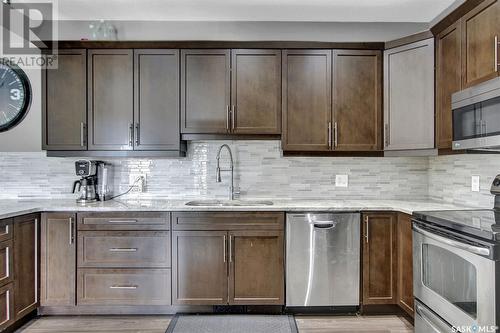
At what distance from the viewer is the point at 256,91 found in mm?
2818

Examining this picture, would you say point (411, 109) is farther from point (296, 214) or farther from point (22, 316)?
point (22, 316)

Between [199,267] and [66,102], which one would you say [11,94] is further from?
[199,267]

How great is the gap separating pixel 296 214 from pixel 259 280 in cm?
59

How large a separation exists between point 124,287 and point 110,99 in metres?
1.55

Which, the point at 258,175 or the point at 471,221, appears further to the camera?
the point at 258,175

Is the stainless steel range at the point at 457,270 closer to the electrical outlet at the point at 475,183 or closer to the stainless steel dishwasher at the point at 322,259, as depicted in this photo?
the electrical outlet at the point at 475,183

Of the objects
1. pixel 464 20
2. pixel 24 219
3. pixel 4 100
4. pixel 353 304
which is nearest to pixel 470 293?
pixel 353 304

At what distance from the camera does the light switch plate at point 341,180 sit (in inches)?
123

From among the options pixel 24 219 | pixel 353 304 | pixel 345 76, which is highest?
pixel 345 76

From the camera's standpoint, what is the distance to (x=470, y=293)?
1636mm

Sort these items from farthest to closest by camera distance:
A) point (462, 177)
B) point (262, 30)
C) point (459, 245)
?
1. point (262, 30)
2. point (462, 177)
3. point (459, 245)

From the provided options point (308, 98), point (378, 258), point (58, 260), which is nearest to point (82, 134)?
point (58, 260)

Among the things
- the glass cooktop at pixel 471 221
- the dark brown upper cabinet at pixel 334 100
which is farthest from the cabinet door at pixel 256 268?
the glass cooktop at pixel 471 221

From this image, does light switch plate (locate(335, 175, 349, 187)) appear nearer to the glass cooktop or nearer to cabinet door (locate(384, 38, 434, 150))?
cabinet door (locate(384, 38, 434, 150))
